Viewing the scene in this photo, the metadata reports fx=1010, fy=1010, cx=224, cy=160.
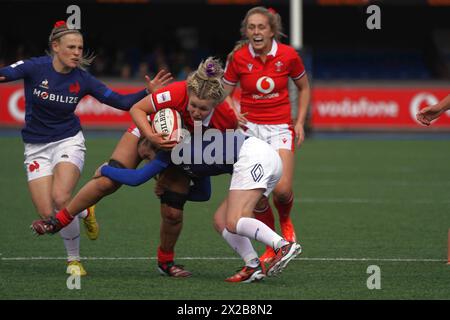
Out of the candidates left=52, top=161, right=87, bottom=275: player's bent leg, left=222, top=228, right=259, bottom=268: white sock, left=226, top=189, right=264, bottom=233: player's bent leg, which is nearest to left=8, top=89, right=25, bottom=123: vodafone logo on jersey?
left=52, top=161, right=87, bottom=275: player's bent leg

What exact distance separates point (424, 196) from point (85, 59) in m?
6.33

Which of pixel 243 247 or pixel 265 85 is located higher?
pixel 265 85

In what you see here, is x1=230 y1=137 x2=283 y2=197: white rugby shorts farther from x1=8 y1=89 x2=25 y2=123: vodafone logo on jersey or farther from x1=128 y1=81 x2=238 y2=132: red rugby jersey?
x1=8 y1=89 x2=25 y2=123: vodafone logo on jersey

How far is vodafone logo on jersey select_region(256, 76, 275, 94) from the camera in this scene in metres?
8.97

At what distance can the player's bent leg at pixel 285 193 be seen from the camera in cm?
876

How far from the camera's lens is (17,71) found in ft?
26.5

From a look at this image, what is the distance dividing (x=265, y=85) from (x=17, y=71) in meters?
2.22

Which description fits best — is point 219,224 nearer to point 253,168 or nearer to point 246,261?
point 246,261

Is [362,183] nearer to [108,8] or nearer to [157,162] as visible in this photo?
[157,162]

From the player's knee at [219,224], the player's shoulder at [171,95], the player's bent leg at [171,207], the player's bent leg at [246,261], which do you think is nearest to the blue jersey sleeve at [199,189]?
the player's bent leg at [171,207]

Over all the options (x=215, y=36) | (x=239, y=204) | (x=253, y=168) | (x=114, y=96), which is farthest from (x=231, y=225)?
(x=215, y=36)

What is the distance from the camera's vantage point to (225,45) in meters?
28.6

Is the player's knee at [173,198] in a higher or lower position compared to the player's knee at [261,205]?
higher

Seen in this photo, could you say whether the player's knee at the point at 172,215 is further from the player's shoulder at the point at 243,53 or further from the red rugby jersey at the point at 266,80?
the player's shoulder at the point at 243,53
